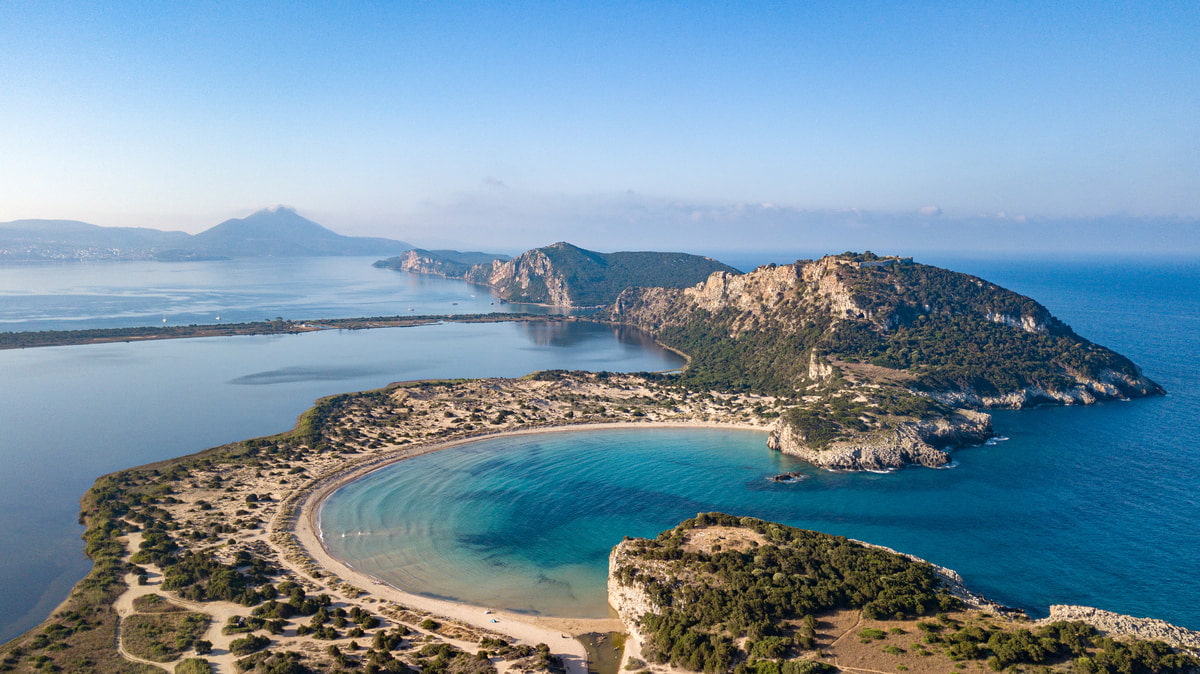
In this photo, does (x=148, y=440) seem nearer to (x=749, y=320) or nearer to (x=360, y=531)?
(x=360, y=531)

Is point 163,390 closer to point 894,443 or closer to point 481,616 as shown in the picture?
point 481,616

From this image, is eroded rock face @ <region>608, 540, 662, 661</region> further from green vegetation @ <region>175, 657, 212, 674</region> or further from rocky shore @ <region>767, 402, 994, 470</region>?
rocky shore @ <region>767, 402, 994, 470</region>

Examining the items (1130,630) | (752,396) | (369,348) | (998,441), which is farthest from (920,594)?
(369,348)

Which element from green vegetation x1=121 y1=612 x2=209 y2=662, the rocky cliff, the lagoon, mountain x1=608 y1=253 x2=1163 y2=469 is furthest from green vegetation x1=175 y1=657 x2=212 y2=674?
the rocky cliff

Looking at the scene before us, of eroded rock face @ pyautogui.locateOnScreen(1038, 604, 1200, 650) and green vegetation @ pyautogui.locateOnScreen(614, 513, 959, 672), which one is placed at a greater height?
eroded rock face @ pyautogui.locateOnScreen(1038, 604, 1200, 650)

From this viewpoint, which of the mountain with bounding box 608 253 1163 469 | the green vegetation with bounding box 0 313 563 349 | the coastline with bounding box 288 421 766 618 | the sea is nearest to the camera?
the coastline with bounding box 288 421 766 618

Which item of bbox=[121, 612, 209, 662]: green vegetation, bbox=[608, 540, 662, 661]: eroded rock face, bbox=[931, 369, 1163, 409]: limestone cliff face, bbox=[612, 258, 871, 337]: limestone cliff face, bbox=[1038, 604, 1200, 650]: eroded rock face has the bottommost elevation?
bbox=[121, 612, 209, 662]: green vegetation

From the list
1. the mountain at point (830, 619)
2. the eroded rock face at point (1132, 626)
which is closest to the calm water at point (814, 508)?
the eroded rock face at point (1132, 626)
